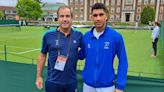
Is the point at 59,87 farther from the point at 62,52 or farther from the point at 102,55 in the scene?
the point at 102,55

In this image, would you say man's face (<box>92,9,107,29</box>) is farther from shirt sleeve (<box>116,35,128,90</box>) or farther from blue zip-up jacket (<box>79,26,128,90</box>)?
shirt sleeve (<box>116,35,128,90</box>)

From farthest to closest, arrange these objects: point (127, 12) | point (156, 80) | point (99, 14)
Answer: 1. point (127, 12)
2. point (156, 80)
3. point (99, 14)

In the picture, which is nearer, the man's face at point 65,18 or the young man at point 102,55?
the young man at point 102,55

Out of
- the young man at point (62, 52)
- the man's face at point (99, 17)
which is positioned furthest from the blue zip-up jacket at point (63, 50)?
the man's face at point (99, 17)

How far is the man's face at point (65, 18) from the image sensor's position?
3092mm

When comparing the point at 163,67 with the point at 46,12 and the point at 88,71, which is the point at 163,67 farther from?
the point at 46,12

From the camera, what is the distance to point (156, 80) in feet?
11.4

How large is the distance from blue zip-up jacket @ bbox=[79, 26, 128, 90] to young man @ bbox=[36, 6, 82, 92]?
19 cm

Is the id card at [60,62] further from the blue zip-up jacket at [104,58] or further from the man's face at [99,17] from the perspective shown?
the man's face at [99,17]

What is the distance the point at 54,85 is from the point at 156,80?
4.80 feet

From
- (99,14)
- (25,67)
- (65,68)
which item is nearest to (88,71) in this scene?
(65,68)

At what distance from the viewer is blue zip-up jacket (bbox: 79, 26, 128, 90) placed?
2.88 meters

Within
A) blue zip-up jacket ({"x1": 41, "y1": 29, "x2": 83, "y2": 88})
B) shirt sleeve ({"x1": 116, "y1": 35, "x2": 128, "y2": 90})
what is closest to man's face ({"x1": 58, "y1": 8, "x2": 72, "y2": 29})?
blue zip-up jacket ({"x1": 41, "y1": 29, "x2": 83, "y2": 88})

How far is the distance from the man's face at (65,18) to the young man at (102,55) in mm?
286
